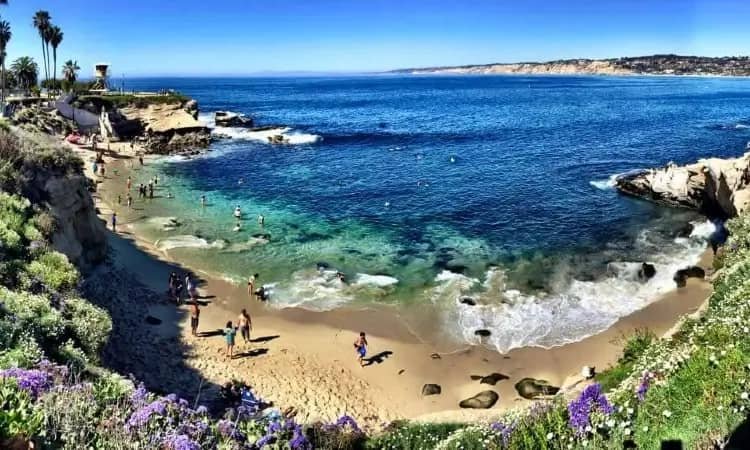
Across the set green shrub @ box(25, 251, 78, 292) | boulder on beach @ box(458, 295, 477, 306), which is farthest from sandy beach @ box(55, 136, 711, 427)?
boulder on beach @ box(458, 295, 477, 306)

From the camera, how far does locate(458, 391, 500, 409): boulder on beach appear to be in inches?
661

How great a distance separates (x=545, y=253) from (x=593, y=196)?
48.0 ft

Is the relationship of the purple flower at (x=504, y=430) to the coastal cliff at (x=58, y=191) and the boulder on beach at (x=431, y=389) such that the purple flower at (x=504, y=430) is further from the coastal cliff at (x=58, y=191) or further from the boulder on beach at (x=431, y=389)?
the coastal cliff at (x=58, y=191)

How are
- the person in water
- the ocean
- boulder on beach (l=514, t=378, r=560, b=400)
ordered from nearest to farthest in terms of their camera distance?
boulder on beach (l=514, t=378, r=560, b=400), the person in water, the ocean

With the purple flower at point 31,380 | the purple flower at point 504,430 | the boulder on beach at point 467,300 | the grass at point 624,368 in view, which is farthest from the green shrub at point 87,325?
the boulder on beach at point 467,300

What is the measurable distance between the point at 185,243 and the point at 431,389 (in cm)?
1908

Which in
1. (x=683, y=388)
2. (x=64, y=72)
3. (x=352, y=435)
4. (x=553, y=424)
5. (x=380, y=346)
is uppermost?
(x=64, y=72)

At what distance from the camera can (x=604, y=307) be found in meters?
23.3

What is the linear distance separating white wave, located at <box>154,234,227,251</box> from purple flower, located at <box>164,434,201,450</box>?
23.7 metres

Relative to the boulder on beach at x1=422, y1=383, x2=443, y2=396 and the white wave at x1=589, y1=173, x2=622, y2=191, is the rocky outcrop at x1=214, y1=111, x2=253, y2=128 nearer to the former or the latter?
the white wave at x1=589, y1=173, x2=622, y2=191

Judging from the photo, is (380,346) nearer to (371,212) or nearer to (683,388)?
(683,388)

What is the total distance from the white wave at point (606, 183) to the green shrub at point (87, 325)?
39.3m

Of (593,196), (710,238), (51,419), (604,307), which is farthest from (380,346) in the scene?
(593,196)

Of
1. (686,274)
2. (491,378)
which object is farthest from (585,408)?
(686,274)
